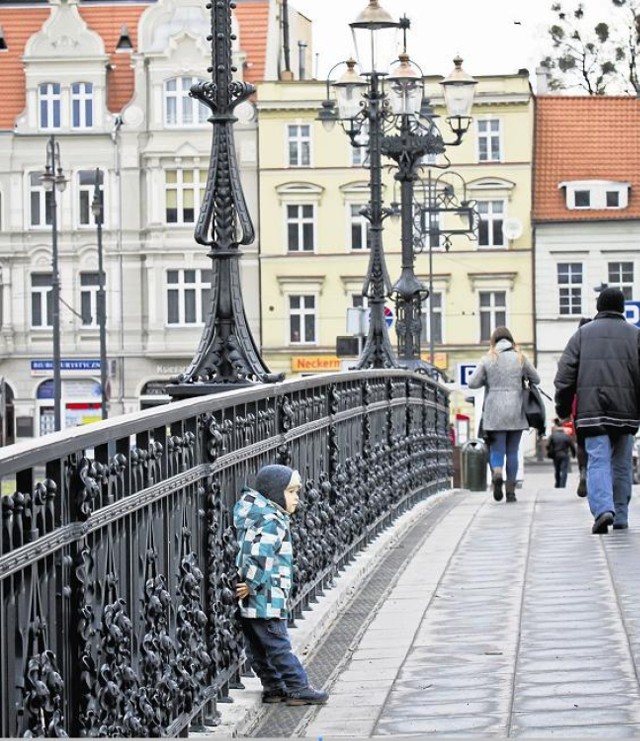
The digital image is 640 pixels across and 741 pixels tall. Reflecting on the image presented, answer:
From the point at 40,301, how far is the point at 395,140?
41972 mm

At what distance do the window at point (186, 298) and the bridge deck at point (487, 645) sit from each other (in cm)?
5319

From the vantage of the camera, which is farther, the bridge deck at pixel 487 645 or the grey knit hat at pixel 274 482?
the grey knit hat at pixel 274 482

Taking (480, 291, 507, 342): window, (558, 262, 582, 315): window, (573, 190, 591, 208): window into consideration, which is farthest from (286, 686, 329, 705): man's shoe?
(573, 190, 591, 208): window

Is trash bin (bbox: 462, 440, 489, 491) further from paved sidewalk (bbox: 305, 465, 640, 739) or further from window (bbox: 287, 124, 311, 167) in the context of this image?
window (bbox: 287, 124, 311, 167)

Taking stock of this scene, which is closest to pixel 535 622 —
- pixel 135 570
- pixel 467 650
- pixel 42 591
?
pixel 467 650

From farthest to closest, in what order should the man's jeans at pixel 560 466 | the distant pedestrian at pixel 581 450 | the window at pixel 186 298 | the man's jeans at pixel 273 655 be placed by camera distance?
the window at pixel 186 298
the man's jeans at pixel 560 466
the distant pedestrian at pixel 581 450
the man's jeans at pixel 273 655

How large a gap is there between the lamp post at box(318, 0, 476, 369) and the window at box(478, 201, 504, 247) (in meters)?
38.4

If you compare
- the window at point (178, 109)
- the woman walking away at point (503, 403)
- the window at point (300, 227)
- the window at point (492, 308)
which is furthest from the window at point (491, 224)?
the woman walking away at point (503, 403)

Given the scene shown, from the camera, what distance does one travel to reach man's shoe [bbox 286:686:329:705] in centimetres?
807

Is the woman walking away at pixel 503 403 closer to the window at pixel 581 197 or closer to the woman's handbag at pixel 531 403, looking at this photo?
the woman's handbag at pixel 531 403

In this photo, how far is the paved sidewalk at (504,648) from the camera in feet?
24.7

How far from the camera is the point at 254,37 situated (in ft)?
232

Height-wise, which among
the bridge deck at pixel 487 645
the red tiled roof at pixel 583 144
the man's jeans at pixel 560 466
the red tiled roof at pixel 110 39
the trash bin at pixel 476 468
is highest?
the red tiled roof at pixel 110 39

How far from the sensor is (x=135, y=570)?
20.5 ft
